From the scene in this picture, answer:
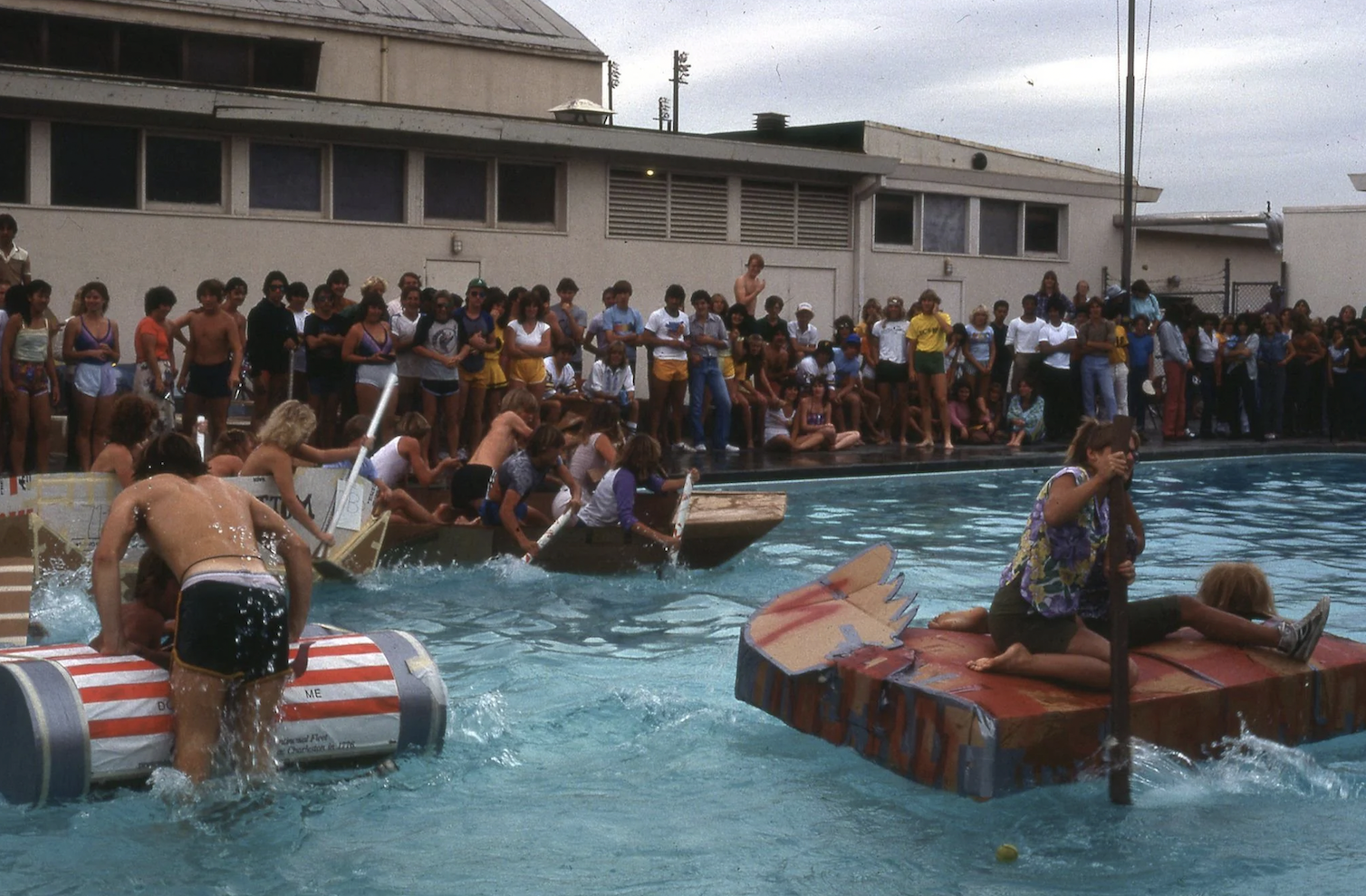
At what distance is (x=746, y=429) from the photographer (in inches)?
784

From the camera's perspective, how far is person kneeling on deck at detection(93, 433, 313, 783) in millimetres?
6176

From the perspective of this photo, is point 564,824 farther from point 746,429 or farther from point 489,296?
point 746,429

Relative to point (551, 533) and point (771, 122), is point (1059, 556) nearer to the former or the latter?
point (551, 533)

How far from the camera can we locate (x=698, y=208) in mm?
24234

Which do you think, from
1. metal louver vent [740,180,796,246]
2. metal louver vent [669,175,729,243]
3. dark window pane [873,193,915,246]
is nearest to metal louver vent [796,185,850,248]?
metal louver vent [740,180,796,246]

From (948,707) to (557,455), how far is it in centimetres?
589

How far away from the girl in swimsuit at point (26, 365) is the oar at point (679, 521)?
6049 mm

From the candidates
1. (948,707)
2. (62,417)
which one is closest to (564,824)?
(948,707)

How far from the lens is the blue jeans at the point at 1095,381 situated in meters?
21.6

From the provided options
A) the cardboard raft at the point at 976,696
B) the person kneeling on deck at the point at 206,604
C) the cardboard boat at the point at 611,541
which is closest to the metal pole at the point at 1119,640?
the cardboard raft at the point at 976,696

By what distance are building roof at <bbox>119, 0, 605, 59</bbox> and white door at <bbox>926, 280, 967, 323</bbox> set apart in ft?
23.3

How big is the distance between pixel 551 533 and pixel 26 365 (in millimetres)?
5460

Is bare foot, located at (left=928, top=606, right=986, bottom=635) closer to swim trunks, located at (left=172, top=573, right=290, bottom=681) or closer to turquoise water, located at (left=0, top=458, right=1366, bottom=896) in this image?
turquoise water, located at (left=0, top=458, right=1366, bottom=896)

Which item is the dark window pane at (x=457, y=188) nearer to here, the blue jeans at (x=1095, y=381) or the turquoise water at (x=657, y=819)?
the blue jeans at (x=1095, y=381)
